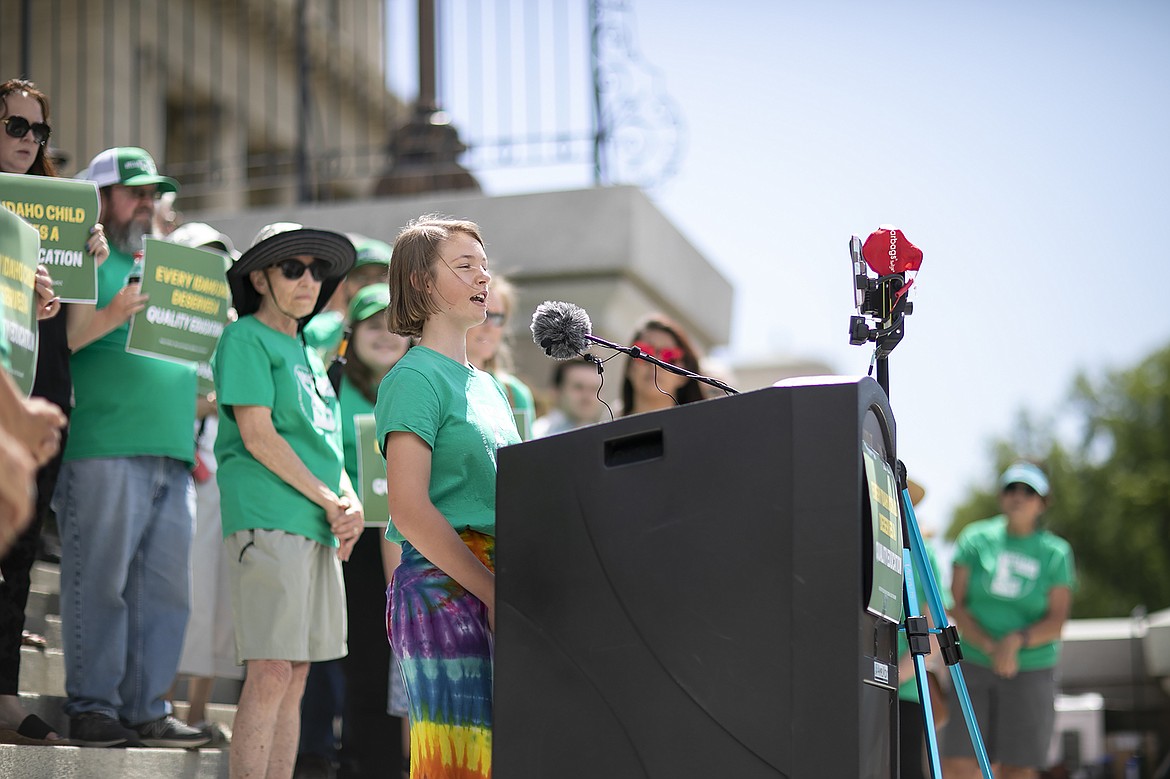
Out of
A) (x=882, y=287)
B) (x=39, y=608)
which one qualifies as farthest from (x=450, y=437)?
(x=39, y=608)

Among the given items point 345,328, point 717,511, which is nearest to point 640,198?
point 345,328

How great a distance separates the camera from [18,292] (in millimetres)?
2889

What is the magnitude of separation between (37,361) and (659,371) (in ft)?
7.46

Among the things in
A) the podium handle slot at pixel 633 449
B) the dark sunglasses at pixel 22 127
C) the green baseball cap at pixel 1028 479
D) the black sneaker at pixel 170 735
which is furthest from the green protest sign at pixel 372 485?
the green baseball cap at pixel 1028 479

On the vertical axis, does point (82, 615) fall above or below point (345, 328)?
below

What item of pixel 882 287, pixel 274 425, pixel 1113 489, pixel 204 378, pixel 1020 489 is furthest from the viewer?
pixel 1113 489

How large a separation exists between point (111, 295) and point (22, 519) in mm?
2697

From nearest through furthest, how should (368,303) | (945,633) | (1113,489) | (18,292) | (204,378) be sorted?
(18,292) → (945,633) → (204,378) → (368,303) → (1113,489)

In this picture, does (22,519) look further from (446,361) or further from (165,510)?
(165,510)

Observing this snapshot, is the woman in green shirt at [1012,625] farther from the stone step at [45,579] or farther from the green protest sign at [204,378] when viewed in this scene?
the stone step at [45,579]

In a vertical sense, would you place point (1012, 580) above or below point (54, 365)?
below

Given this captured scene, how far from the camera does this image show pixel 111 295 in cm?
458

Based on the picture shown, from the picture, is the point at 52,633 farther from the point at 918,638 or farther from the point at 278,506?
the point at 918,638

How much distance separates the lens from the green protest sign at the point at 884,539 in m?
2.44
